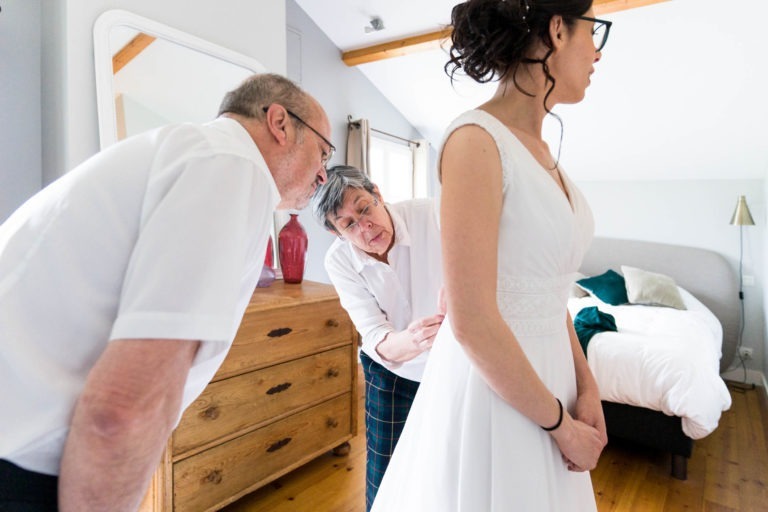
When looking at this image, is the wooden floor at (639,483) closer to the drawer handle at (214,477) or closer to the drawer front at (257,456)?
the drawer front at (257,456)

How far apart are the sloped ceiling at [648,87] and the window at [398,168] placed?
0.35 meters

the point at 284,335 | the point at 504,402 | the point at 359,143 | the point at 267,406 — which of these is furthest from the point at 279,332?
the point at 359,143

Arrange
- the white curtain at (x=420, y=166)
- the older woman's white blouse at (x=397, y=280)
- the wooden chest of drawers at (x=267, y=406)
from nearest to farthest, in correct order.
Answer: the older woman's white blouse at (x=397, y=280) → the wooden chest of drawers at (x=267, y=406) → the white curtain at (x=420, y=166)

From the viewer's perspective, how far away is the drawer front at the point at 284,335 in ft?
6.05

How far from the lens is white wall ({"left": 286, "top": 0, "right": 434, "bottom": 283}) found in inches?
135

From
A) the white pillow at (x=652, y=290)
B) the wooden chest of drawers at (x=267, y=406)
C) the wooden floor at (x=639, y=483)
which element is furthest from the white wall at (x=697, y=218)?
the wooden chest of drawers at (x=267, y=406)

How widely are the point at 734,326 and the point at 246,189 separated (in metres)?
4.50

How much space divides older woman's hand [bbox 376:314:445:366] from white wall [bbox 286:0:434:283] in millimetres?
2353

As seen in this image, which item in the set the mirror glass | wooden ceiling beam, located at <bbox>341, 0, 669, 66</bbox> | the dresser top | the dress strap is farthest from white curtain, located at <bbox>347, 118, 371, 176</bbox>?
the dress strap

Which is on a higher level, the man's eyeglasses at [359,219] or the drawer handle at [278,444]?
the man's eyeglasses at [359,219]

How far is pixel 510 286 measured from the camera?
2.43 ft

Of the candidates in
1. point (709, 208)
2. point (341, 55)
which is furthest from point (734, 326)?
point (341, 55)

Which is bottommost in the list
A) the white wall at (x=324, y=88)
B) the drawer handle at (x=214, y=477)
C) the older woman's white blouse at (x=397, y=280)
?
the drawer handle at (x=214, y=477)

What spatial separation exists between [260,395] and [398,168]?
10.4 feet
